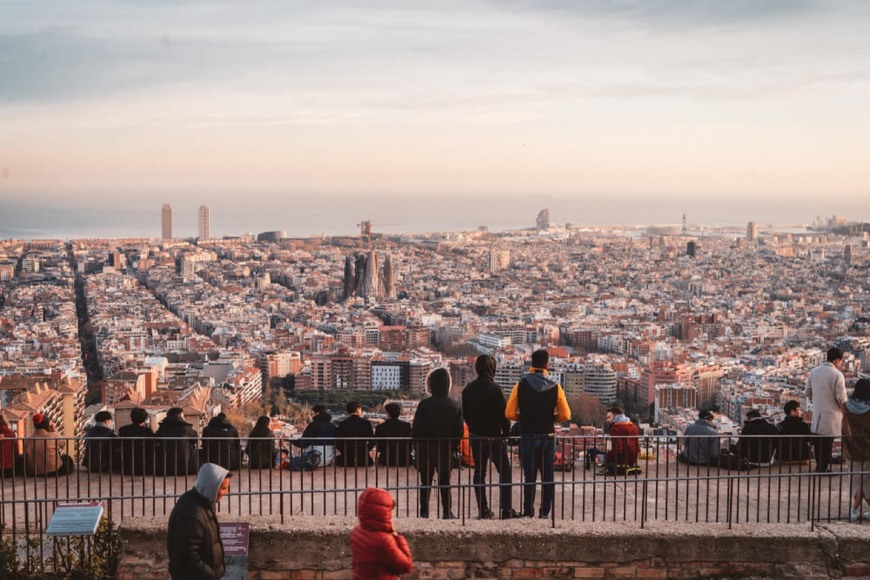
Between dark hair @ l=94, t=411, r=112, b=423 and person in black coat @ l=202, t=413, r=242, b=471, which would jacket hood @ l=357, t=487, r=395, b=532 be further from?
dark hair @ l=94, t=411, r=112, b=423

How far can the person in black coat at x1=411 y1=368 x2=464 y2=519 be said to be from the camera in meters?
6.32

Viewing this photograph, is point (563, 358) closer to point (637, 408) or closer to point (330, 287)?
point (637, 408)

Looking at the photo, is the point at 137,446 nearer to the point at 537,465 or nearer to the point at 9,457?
the point at 9,457

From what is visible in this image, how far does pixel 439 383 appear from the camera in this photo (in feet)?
20.7

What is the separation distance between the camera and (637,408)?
121ft

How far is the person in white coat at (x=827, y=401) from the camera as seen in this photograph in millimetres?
7105

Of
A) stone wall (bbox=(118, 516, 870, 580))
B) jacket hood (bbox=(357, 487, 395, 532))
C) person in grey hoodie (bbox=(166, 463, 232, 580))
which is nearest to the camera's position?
jacket hood (bbox=(357, 487, 395, 532))

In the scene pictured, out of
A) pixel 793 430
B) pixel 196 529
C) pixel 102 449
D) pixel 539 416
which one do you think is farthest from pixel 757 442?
pixel 102 449

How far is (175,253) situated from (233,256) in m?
8.32

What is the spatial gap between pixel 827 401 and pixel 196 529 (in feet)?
15.4

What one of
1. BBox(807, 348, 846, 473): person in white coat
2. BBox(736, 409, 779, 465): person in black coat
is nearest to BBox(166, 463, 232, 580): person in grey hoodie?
BBox(736, 409, 779, 465): person in black coat

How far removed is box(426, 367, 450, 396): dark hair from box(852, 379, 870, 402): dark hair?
2561 mm

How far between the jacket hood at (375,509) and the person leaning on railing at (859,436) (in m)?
3.62

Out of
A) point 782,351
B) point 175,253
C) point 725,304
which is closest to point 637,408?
point 782,351
